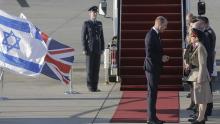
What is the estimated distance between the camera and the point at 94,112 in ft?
43.6

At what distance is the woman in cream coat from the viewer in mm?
11766

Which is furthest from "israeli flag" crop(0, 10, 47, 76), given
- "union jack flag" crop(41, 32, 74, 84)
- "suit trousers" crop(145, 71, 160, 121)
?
"suit trousers" crop(145, 71, 160, 121)

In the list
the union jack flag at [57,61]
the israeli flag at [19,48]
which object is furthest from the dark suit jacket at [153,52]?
the union jack flag at [57,61]

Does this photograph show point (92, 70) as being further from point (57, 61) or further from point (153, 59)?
point (153, 59)

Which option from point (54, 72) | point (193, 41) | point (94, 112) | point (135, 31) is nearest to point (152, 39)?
point (193, 41)

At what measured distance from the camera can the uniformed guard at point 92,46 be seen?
15703mm

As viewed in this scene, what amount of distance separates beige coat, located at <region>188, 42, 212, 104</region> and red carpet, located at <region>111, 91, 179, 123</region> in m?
0.81

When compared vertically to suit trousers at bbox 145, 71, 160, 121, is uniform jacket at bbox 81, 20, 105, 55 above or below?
above

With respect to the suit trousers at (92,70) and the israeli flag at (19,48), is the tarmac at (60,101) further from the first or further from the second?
the israeli flag at (19,48)

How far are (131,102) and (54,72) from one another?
6.32 feet

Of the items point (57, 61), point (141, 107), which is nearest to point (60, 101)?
point (57, 61)

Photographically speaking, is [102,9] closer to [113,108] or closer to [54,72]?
[54,72]

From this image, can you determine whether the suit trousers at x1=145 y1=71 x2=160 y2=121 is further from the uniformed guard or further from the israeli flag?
the uniformed guard

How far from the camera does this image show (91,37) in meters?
15.7
